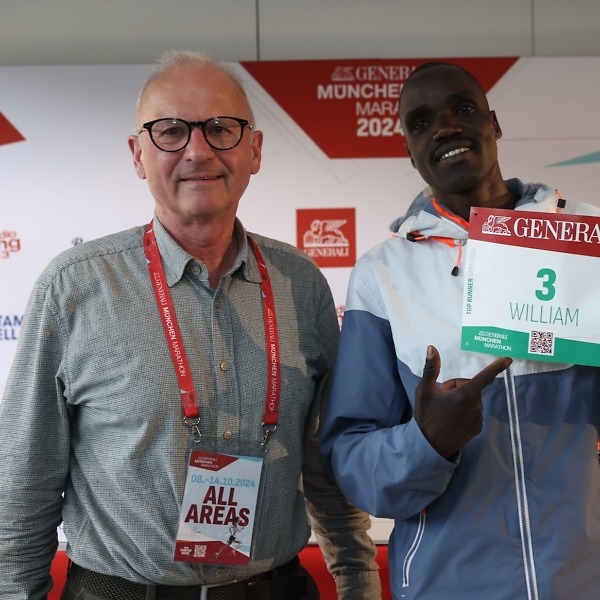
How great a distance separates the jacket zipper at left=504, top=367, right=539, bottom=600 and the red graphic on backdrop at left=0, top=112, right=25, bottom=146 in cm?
274

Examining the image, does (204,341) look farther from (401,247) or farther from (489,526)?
(489,526)

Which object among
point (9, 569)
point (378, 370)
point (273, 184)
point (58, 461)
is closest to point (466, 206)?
point (378, 370)

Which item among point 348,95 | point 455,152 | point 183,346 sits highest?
point 348,95

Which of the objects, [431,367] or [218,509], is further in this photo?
[218,509]

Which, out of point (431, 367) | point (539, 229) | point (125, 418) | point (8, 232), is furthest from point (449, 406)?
point (8, 232)

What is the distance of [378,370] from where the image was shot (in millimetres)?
1364

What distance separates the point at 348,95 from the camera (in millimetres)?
3383

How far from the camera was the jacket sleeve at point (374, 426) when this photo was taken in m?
1.23

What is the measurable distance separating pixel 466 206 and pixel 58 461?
95 cm

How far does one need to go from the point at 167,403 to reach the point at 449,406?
1.82 feet

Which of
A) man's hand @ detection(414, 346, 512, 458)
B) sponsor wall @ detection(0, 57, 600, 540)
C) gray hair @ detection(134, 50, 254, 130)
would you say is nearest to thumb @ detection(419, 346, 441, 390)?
man's hand @ detection(414, 346, 512, 458)

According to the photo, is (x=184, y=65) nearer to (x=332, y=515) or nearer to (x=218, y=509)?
(x=218, y=509)

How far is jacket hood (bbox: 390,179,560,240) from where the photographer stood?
1400 millimetres

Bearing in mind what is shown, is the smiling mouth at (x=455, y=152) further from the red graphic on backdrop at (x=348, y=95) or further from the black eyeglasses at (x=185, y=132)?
the red graphic on backdrop at (x=348, y=95)
